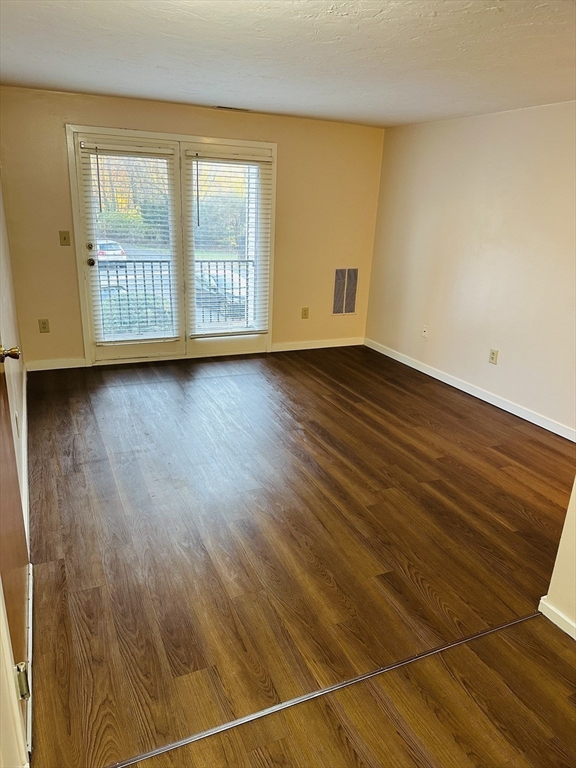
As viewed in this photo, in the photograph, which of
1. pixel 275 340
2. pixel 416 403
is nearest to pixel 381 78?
pixel 416 403

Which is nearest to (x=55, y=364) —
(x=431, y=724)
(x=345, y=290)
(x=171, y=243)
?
(x=171, y=243)

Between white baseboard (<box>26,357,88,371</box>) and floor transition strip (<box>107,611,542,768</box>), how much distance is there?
12.1 ft

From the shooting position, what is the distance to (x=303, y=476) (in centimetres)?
287

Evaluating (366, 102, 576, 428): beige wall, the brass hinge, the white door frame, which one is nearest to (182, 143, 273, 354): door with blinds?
(366, 102, 576, 428): beige wall

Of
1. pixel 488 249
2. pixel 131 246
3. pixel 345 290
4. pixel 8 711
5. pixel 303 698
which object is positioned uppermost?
pixel 488 249

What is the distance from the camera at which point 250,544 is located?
2271mm

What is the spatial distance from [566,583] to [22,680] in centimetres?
183

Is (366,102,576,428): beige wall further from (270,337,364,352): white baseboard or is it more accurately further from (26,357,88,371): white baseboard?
(26,357,88,371): white baseboard

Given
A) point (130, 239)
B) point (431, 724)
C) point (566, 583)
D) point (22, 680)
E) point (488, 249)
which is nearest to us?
point (22, 680)

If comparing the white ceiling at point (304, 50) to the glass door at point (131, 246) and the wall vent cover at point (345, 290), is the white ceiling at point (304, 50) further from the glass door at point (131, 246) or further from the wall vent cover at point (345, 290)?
the wall vent cover at point (345, 290)

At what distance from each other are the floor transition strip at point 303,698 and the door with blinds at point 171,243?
3.69 meters

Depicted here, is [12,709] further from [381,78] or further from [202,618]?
[381,78]

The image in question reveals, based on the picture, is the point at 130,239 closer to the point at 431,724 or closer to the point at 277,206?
the point at 277,206

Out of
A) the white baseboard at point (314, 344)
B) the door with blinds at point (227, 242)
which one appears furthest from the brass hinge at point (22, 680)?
the white baseboard at point (314, 344)
